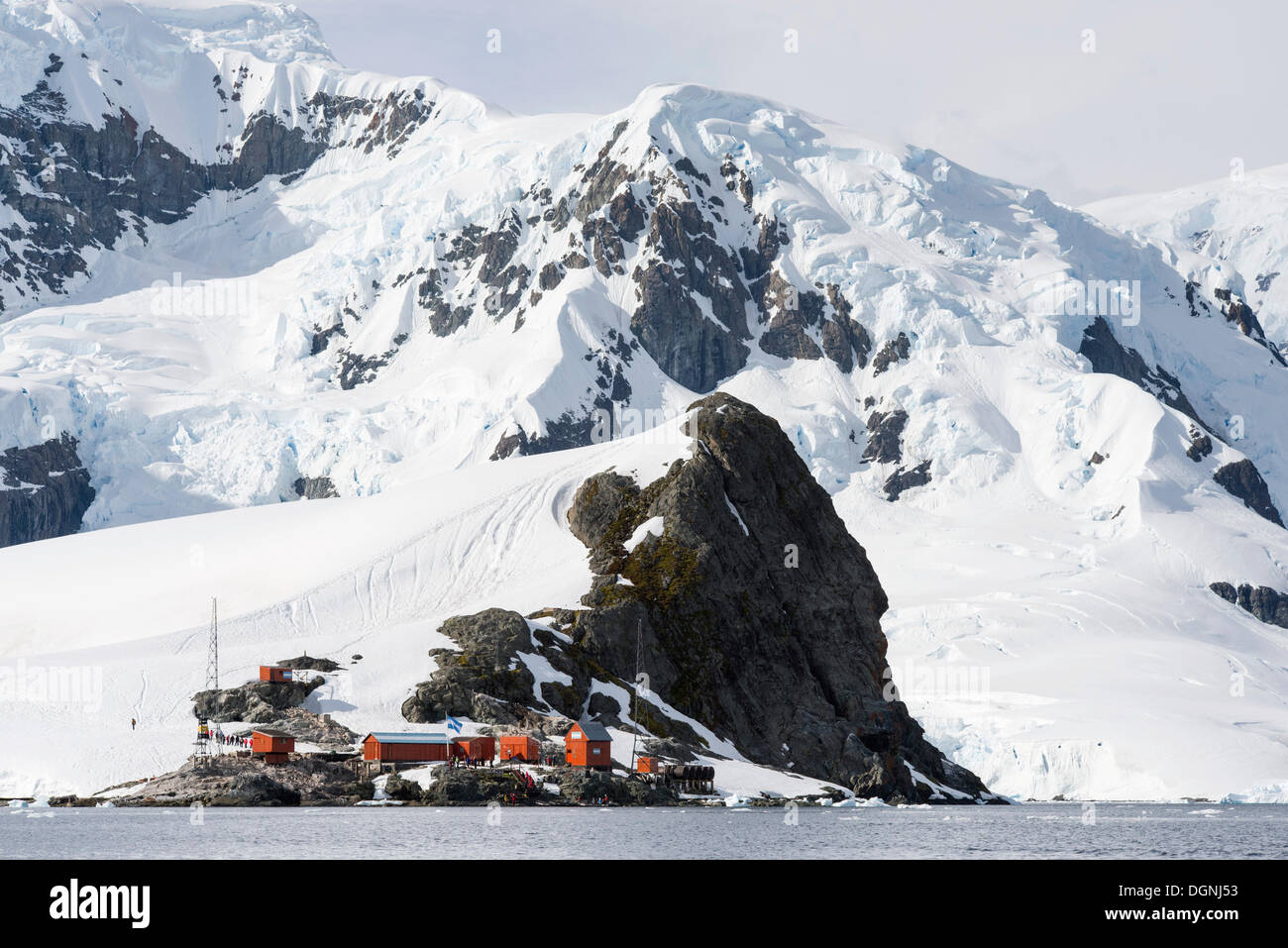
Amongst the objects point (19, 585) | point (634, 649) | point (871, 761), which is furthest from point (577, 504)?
point (19, 585)

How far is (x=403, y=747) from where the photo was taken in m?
117

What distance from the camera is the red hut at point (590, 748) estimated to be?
11731 centimetres

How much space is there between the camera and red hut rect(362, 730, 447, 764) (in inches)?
4545

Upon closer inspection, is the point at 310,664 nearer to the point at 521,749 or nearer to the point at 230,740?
the point at 230,740

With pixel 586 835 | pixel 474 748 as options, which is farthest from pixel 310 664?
pixel 586 835

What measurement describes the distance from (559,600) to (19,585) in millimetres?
77788

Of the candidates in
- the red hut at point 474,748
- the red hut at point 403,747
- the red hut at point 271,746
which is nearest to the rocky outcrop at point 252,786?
the red hut at point 271,746

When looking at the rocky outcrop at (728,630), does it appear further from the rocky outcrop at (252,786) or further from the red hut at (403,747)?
the rocky outcrop at (252,786)

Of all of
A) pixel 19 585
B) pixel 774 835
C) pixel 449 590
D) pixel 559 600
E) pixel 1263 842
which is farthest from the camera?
pixel 19 585

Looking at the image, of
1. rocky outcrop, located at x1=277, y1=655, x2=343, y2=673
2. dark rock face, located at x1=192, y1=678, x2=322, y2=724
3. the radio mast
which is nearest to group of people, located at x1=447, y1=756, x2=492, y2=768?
dark rock face, located at x1=192, y1=678, x2=322, y2=724

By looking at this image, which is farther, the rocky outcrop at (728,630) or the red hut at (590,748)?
the rocky outcrop at (728,630)

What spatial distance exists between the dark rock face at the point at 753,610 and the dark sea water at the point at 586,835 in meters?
25.3

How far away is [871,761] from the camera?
5674 inches
